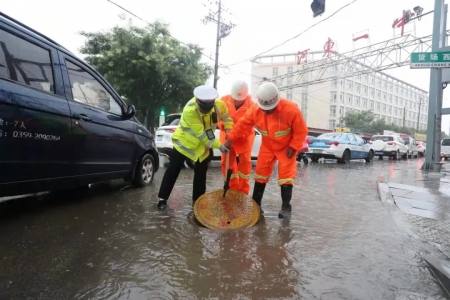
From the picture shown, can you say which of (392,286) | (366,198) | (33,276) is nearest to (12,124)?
(33,276)

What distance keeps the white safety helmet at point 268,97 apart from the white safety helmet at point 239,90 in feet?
2.04

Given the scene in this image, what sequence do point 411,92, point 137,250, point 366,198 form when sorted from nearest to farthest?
point 137,250, point 366,198, point 411,92

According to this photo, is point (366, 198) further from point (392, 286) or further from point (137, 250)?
point (137, 250)

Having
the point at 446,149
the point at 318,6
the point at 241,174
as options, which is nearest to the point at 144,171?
the point at 241,174

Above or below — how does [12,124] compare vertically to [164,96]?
below

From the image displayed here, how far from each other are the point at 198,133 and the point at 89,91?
1458mm

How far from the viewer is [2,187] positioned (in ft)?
9.36

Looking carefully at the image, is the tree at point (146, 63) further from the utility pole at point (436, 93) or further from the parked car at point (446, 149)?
the parked car at point (446, 149)

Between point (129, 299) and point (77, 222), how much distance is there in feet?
5.41

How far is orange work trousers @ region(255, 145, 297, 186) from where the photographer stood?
3.65m

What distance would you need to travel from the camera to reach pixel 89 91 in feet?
13.1

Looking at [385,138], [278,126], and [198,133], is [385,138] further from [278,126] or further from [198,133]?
[198,133]

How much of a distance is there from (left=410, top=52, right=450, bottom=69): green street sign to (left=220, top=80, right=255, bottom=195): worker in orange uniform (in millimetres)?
6780

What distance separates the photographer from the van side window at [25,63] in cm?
288
